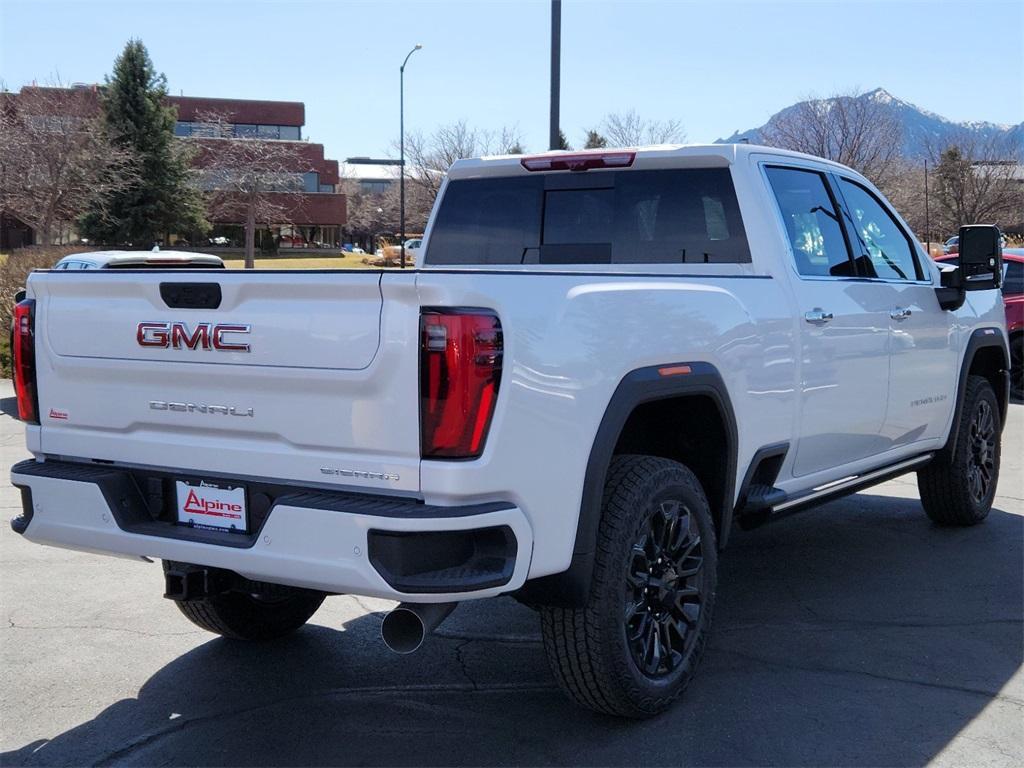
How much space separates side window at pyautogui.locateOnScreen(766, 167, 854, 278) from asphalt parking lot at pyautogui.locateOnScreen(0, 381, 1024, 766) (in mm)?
1619

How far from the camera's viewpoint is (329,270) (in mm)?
3486

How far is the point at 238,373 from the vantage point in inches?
142

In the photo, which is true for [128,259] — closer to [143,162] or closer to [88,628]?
[88,628]

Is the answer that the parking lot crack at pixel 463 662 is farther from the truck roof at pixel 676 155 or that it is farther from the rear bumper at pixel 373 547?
the truck roof at pixel 676 155

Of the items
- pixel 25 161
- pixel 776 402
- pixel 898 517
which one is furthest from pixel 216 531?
pixel 25 161

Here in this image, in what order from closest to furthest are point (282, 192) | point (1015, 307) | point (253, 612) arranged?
1. point (253, 612)
2. point (1015, 307)
3. point (282, 192)

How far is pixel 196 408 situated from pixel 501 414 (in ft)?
3.49

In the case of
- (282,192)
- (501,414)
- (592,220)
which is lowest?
(501,414)

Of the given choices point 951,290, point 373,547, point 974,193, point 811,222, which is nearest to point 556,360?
point 373,547

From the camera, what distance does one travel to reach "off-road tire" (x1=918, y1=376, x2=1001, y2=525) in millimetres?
6770

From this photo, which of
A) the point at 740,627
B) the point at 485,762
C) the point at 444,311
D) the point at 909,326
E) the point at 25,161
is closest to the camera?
the point at 444,311

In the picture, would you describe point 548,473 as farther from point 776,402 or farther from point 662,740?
point 776,402

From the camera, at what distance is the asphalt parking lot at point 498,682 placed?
3.84 meters

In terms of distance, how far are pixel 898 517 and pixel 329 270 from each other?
5136 mm
